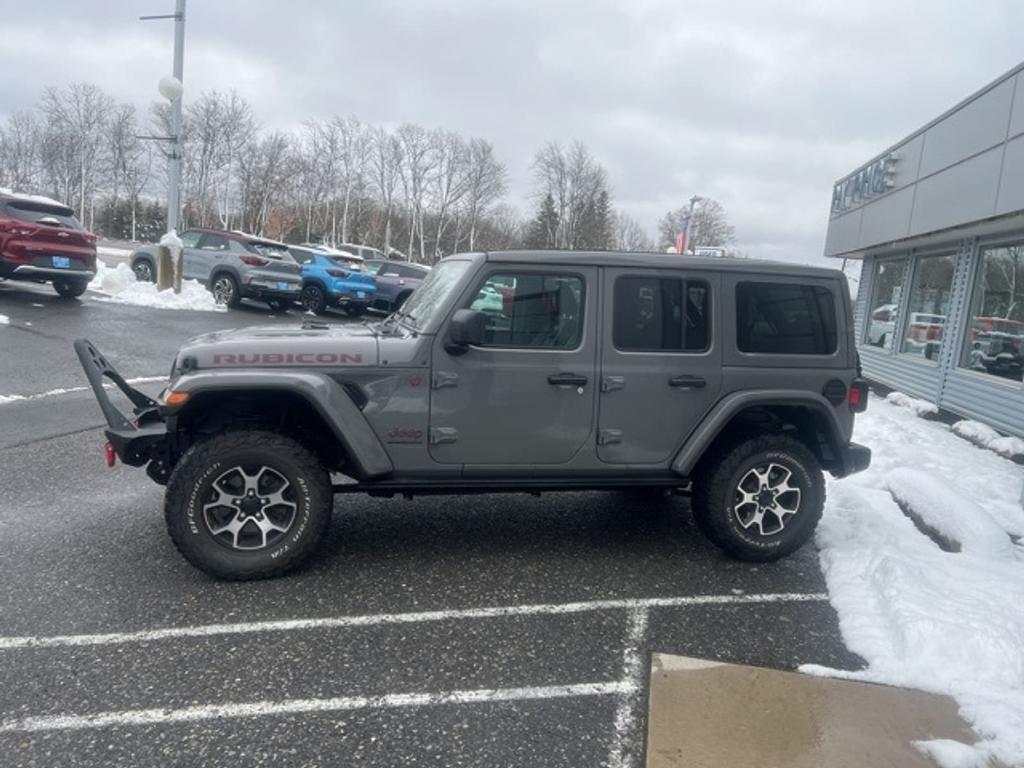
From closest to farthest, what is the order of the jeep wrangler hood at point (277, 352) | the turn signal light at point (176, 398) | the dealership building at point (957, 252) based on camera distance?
1. the turn signal light at point (176, 398)
2. the jeep wrangler hood at point (277, 352)
3. the dealership building at point (957, 252)

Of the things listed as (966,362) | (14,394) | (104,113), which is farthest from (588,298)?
(104,113)

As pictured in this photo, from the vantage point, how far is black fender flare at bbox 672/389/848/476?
4.32 m

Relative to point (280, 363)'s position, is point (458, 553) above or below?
below

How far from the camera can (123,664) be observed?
3166mm

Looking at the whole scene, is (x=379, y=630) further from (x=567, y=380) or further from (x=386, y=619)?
(x=567, y=380)

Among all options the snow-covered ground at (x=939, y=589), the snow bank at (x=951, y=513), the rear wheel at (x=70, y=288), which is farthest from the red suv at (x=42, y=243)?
the snow bank at (x=951, y=513)

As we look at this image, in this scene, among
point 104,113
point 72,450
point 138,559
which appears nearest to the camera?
point 138,559

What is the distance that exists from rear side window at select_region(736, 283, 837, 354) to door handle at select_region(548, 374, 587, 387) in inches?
39.8

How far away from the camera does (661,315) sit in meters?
4.40

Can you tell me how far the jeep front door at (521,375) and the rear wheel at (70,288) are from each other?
12999mm

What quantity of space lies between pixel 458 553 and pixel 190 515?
5.05 feet

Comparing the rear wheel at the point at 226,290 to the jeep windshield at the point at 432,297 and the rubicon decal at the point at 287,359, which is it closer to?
the jeep windshield at the point at 432,297

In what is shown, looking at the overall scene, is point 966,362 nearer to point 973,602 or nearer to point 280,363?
point 973,602

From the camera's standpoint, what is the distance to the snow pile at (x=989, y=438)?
7.85 metres
